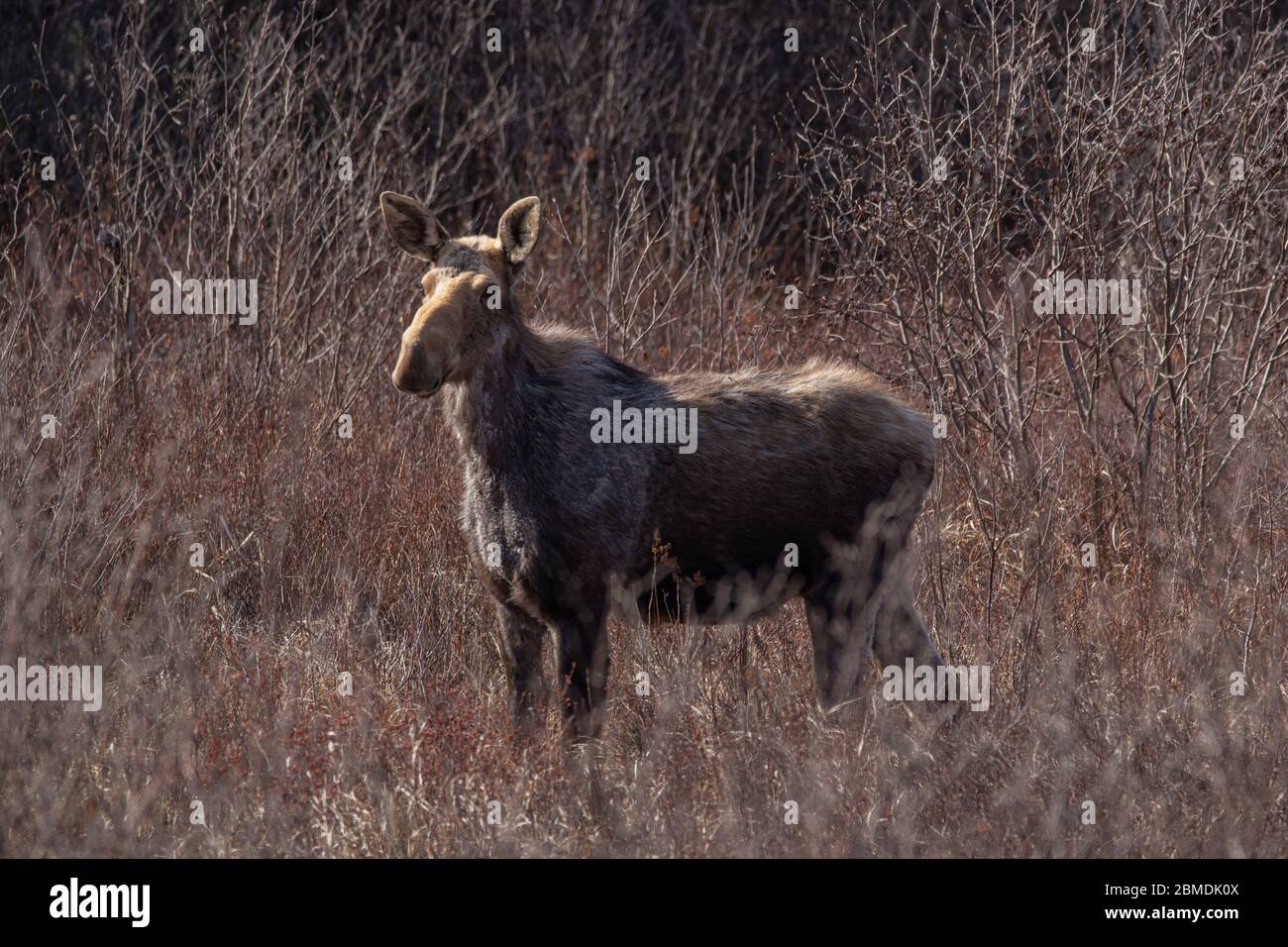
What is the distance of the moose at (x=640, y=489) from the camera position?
233 inches

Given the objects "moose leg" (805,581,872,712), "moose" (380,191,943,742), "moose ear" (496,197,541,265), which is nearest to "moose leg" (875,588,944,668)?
"moose" (380,191,943,742)

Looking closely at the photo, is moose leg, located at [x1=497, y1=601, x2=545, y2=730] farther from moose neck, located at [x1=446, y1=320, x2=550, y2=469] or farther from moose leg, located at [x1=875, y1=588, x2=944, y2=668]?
moose leg, located at [x1=875, y1=588, x2=944, y2=668]

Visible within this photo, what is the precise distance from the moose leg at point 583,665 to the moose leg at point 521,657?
9.0 inches

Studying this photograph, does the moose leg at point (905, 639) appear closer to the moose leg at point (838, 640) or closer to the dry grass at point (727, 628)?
the moose leg at point (838, 640)

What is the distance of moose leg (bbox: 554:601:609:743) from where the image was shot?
586cm

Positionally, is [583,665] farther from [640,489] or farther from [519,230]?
[519,230]

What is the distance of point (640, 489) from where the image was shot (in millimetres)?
6098

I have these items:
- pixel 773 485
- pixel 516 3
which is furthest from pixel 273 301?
pixel 516 3

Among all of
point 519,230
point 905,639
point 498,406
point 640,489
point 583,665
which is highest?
point 519,230

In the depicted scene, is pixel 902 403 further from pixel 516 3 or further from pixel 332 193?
pixel 516 3

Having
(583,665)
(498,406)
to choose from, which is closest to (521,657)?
(583,665)

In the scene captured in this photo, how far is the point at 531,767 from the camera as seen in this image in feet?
18.5

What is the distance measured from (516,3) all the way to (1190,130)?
36.4 feet

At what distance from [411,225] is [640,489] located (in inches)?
54.1
